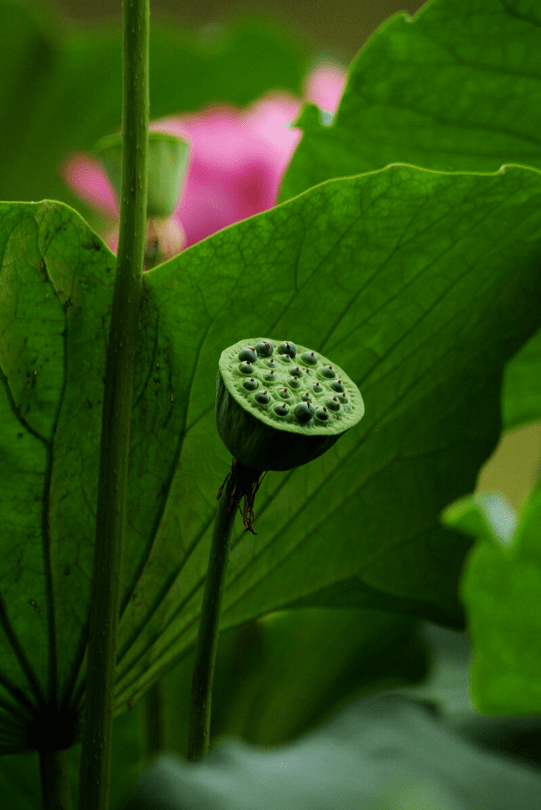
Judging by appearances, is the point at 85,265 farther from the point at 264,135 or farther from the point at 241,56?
the point at 241,56

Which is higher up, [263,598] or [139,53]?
[139,53]

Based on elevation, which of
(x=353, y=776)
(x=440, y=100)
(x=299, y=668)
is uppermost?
(x=440, y=100)

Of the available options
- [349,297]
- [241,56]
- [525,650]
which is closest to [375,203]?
[349,297]

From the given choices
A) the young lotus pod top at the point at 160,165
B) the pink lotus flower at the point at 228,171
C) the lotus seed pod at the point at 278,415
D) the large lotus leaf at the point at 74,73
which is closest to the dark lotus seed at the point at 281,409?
the lotus seed pod at the point at 278,415

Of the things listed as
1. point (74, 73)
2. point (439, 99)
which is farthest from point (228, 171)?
point (74, 73)

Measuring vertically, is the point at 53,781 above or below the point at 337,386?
below

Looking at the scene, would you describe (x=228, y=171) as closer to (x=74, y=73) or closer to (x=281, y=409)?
(x=281, y=409)

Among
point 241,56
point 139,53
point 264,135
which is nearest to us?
point 139,53
